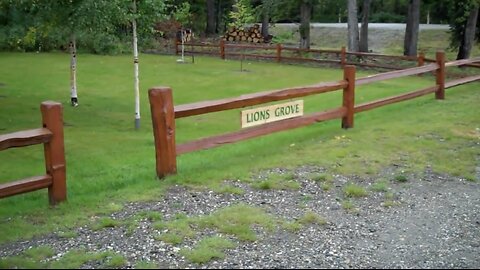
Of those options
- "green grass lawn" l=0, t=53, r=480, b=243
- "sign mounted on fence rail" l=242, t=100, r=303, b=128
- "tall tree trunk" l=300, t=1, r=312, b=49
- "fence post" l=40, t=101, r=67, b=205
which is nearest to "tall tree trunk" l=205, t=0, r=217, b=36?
"tall tree trunk" l=300, t=1, r=312, b=49

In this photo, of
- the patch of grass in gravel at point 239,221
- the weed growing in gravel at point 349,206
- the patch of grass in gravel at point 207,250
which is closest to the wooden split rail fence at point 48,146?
the patch of grass in gravel at point 239,221

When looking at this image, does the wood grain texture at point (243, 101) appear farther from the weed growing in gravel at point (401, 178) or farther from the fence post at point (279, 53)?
the fence post at point (279, 53)

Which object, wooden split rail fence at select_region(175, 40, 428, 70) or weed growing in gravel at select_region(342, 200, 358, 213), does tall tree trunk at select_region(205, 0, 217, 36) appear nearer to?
wooden split rail fence at select_region(175, 40, 428, 70)

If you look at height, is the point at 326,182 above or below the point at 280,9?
below

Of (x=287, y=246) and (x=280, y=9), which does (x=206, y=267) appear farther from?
(x=280, y=9)

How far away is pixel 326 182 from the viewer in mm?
6434

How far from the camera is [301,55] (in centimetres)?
2562

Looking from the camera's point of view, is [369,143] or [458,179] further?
[369,143]

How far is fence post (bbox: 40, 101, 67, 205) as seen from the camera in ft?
18.1

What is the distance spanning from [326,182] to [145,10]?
621cm

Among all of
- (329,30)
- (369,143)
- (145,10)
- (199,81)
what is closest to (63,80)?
(199,81)

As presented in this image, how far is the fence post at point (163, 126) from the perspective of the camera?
627 centimetres

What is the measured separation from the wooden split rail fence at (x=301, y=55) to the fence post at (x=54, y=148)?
1608 cm

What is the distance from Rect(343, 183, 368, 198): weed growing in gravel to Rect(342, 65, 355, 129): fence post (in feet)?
11.5
